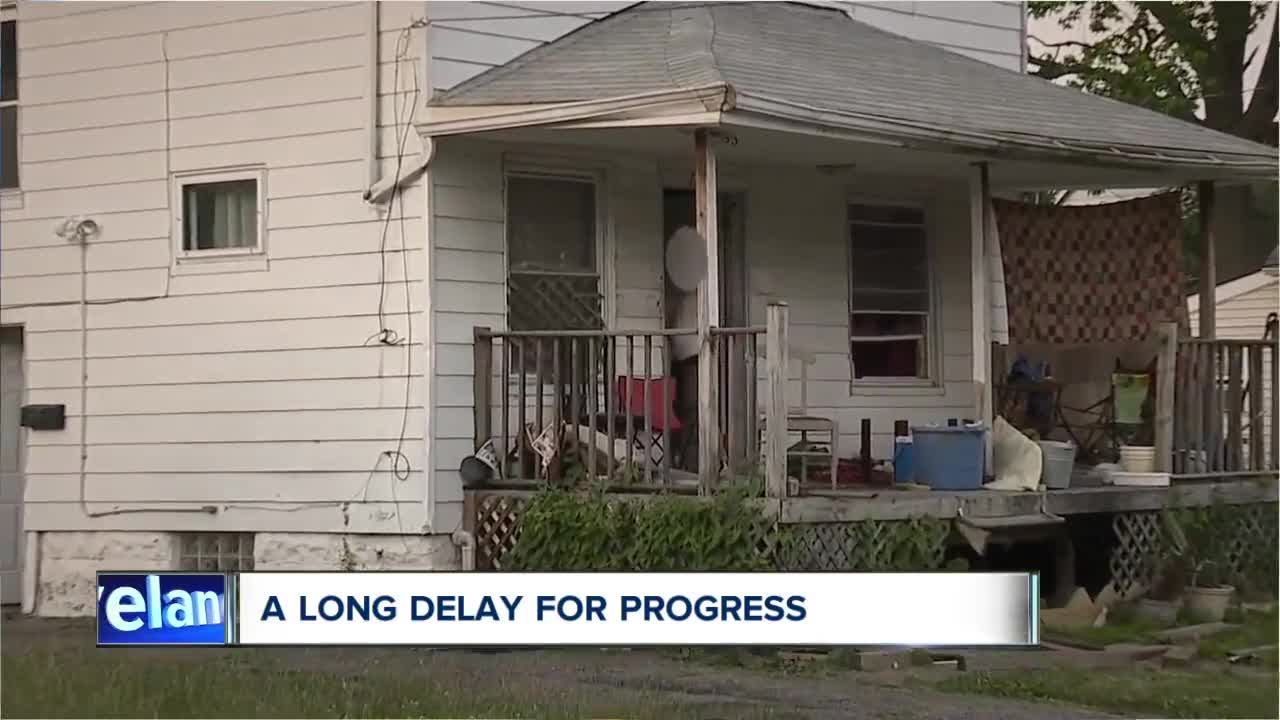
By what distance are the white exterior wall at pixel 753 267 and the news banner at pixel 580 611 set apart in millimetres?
1657

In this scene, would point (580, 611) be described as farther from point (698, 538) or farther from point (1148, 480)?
point (1148, 480)

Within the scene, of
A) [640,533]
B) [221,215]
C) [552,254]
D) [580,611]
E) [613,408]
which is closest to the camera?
[580,611]

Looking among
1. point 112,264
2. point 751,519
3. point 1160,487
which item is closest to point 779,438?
point 751,519

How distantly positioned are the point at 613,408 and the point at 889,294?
11.3ft

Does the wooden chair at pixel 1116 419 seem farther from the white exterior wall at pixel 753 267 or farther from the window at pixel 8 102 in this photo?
the window at pixel 8 102

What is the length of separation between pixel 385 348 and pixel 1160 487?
5.15 metres

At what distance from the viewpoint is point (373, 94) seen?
11438 mm

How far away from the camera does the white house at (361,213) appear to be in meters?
11.3

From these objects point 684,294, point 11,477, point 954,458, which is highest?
point 684,294

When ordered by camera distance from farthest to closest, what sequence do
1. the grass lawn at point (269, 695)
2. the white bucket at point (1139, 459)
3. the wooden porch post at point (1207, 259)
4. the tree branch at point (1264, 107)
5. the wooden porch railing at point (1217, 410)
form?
1. the tree branch at point (1264, 107)
2. the wooden porch post at point (1207, 259)
3. the wooden porch railing at point (1217, 410)
4. the white bucket at point (1139, 459)
5. the grass lawn at point (269, 695)

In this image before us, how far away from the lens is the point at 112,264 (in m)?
12.4

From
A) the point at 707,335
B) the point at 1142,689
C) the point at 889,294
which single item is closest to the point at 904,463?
the point at 707,335

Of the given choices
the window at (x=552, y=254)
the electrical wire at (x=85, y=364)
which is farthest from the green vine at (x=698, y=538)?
the electrical wire at (x=85, y=364)

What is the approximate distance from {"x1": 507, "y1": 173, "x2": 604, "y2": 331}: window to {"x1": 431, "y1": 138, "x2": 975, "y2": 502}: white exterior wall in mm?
122
